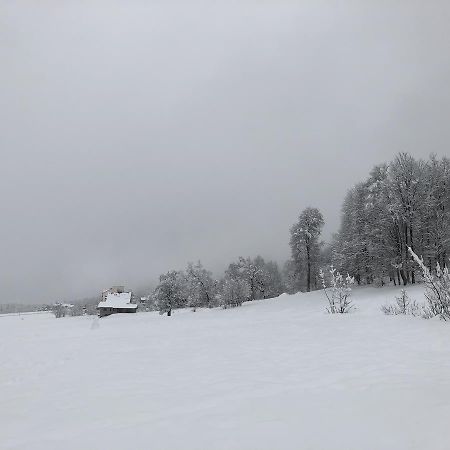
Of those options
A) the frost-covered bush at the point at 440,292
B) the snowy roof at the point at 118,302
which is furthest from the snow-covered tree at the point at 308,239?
the snowy roof at the point at 118,302

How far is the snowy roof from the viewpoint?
69.0 meters

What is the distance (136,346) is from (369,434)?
27.0 ft

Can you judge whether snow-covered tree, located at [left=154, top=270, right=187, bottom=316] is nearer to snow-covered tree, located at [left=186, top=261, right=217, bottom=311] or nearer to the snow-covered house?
snow-covered tree, located at [left=186, top=261, right=217, bottom=311]

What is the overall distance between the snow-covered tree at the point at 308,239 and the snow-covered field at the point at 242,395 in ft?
A: 113

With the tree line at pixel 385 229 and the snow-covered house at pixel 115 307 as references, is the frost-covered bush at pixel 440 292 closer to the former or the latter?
the tree line at pixel 385 229

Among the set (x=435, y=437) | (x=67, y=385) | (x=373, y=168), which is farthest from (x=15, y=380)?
(x=373, y=168)

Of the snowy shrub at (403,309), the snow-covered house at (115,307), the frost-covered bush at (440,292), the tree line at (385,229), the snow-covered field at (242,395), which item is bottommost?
the snow-covered house at (115,307)

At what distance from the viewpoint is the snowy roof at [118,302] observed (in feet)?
226

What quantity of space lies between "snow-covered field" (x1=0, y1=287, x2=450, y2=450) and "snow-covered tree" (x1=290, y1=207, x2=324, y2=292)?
3450 centimetres

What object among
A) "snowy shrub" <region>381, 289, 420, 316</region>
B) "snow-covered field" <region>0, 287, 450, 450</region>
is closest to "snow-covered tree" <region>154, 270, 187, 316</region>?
"snowy shrub" <region>381, 289, 420, 316</region>

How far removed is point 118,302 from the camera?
71.1 m

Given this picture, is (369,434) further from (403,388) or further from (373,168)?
(373,168)

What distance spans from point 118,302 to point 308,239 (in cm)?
4541

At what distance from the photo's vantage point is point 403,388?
460 cm
